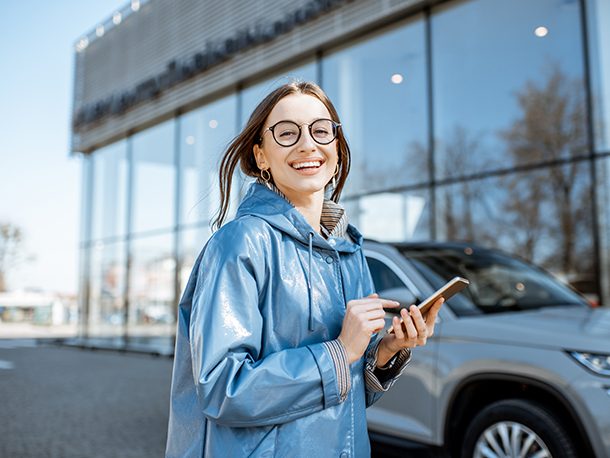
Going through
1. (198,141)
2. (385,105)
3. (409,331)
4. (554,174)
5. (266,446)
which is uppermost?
(198,141)

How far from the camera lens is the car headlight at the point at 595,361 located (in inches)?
117

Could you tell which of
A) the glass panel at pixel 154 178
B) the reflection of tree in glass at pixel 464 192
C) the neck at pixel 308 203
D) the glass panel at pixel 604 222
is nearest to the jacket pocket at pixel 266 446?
the neck at pixel 308 203

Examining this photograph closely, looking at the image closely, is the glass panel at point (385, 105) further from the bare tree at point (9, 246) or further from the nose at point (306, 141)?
the bare tree at point (9, 246)

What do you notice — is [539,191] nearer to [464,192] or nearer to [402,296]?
[464,192]

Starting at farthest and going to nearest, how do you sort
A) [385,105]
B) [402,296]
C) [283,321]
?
[385,105] → [402,296] → [283,321]

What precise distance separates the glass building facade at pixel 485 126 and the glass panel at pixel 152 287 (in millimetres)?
2723

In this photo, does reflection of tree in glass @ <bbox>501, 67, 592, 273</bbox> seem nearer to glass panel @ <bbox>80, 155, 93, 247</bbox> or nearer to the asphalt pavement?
the asphalt pavement

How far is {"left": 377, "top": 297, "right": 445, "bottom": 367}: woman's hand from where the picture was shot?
4.58 ft

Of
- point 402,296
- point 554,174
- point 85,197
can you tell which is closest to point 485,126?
point 554,174

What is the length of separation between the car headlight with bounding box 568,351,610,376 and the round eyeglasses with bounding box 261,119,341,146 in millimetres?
2220

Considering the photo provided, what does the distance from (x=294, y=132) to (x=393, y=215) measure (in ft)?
28.1

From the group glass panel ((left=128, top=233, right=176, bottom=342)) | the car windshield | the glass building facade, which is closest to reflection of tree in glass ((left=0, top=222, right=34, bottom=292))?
glass panel ((left=128, top=233, right=176, bottom=342))

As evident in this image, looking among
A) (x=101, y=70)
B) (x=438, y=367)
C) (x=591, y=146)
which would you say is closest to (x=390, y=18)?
(x=591, y=146)

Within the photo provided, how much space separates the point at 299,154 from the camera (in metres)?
1.48
